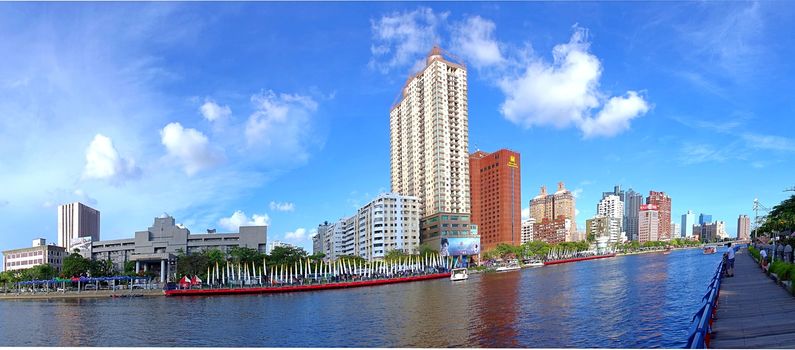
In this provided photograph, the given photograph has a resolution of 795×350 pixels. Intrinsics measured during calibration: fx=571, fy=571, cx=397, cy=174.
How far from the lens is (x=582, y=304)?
53562mm

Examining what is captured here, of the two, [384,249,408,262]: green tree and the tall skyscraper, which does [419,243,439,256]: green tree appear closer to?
[384,249,408,262]: green tree

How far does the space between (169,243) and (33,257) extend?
56106 mm

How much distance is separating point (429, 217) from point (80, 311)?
125 meters

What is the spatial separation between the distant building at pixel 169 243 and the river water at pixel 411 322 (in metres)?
88.8

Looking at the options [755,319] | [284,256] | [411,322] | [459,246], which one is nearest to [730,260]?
[755,319]

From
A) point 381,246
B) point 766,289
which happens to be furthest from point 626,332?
point 381,246

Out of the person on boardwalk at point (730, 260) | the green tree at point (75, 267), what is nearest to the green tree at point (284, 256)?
the green tree at point (75, 267)

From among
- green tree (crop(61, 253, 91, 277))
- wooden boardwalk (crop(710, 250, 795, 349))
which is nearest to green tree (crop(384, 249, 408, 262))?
green tree (crop(61, 253, 91, 277))

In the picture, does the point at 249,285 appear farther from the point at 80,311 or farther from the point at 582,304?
the point at 582,304

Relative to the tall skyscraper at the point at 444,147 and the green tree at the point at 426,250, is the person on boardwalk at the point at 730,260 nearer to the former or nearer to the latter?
the green tree at the point at 426,250

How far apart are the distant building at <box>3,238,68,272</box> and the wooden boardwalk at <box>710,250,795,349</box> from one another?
190 meters

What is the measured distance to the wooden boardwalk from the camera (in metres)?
19.3

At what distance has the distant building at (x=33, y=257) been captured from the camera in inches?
7082

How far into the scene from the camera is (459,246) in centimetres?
17850
